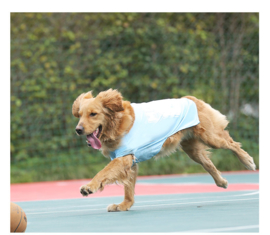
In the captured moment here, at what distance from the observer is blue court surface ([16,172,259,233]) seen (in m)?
3.83

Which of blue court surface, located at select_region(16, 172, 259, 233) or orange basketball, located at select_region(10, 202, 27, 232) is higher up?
orange basketball, located at select_region(10, 202, 27, 232)

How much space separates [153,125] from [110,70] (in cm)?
605

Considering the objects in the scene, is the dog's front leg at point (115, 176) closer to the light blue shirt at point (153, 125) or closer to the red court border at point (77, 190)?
the light blue shirt at point (153, 125)

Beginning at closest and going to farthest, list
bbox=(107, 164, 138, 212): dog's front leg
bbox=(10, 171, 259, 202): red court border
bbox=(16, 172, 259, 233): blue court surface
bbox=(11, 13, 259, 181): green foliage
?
1. bbox=(16, 172, 259, 233): blue court surface
2. bbox=(107, 164, 138, 212): dog's front leg
3. bbox=(10, 171, 259, 202): red court border
4. bbox=(11, 13, 259, 181): green foliage

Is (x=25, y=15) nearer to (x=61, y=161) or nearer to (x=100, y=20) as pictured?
(x=100, y=20)

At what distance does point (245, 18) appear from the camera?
40.3ft

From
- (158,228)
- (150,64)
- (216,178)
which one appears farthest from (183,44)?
(158,228)

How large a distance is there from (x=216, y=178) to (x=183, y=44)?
6.34 meters

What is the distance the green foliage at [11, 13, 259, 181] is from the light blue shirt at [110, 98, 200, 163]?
528 centimetres

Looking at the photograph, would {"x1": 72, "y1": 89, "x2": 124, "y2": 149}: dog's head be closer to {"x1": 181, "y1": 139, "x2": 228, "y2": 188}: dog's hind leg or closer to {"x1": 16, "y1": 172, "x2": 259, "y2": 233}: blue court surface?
{"x1": 16, "y1": 172, "x2": 259, "y2": 233}: blue court surface

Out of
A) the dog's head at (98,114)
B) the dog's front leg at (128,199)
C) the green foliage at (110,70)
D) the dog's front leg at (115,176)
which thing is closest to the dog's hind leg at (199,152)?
the dog's front leg at (128,199)

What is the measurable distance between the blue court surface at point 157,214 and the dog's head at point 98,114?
0.86m

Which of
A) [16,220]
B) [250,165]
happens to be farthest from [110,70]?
[16,220]

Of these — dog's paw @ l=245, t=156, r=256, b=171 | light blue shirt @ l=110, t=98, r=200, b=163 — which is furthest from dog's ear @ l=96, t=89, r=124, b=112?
dog's paw @ l=245, t=156, r=256, b=171
